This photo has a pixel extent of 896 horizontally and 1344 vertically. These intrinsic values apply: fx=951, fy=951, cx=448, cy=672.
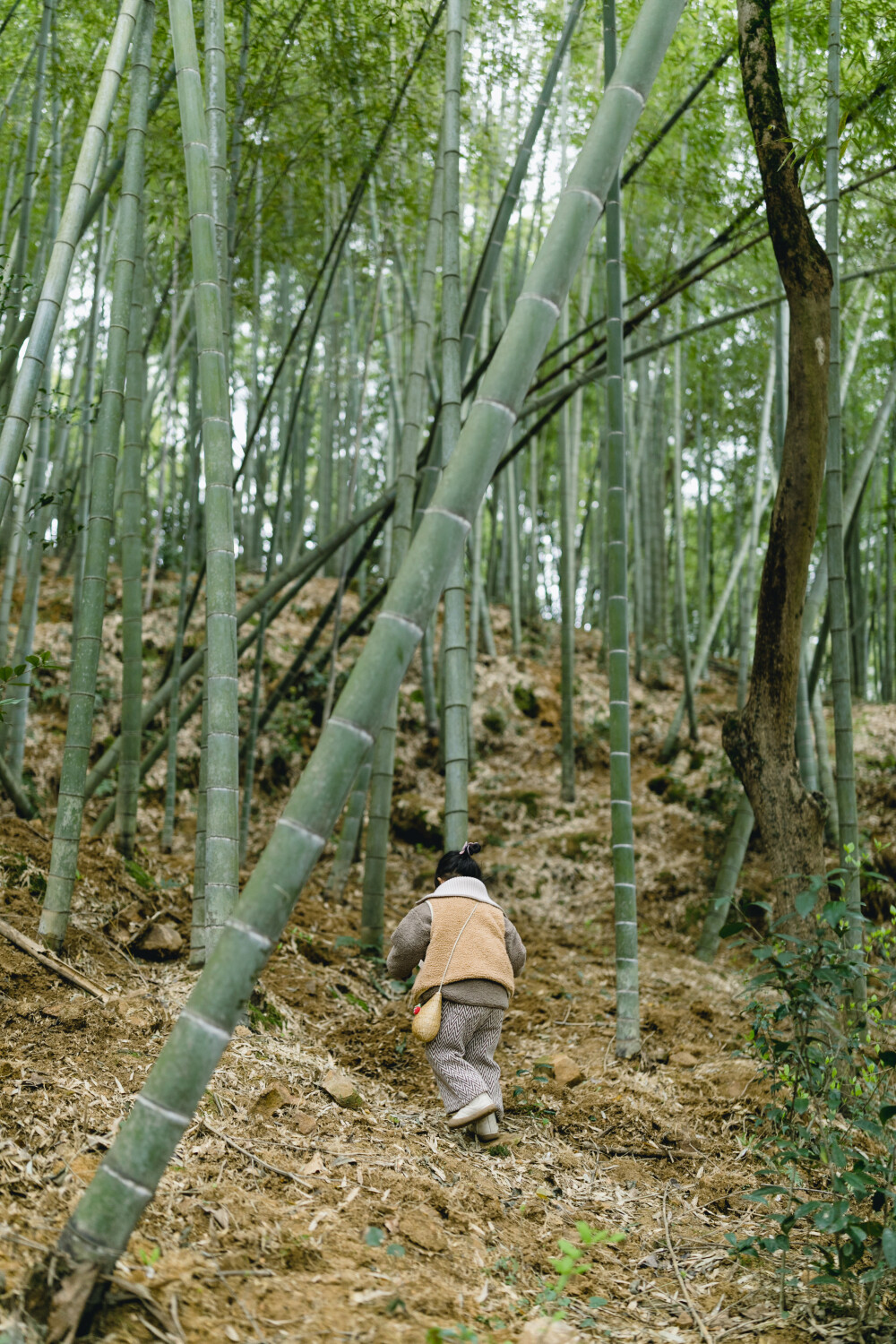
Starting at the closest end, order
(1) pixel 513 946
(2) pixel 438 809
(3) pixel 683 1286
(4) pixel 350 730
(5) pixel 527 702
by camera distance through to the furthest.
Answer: (4) pixel 350 730 → (3) pixel 683 1286 → (1) pixel 513 946 → (2) pixel 438 809 → (5) pixel 527 702

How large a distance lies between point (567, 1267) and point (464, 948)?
112 centimetres

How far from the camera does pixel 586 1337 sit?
1.61m

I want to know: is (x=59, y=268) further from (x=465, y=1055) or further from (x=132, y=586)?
(x=465, y=1055)

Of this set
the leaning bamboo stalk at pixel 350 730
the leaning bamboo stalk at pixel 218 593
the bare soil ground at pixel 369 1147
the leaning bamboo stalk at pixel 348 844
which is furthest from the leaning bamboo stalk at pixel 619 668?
the leaning bamboo stalk at pixel 348 844

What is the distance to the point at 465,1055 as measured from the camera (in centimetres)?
264

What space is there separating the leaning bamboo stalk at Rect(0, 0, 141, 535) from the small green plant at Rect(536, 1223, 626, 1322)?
2158 mm

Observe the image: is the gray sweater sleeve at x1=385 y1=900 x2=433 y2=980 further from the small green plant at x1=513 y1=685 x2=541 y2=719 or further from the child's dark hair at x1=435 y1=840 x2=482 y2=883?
the small green plant at x1=513 y1=685 x2=541 y2=719

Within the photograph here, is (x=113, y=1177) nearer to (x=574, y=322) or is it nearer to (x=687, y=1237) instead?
(x=687, y=1237)

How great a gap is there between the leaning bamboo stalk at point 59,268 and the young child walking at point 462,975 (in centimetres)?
160

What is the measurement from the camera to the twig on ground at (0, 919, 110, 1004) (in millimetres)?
2580

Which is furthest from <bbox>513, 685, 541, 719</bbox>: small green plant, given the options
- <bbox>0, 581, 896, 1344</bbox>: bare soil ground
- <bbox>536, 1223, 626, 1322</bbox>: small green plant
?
<bbox>536, 1223, 626, 1322</bbox>: small green plant

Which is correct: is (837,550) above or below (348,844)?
above

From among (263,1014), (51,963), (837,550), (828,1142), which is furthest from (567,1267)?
(837,550)

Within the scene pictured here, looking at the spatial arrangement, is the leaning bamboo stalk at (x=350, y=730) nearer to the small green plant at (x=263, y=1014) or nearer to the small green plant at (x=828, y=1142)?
the small green plant at (x=828, y=1142)
